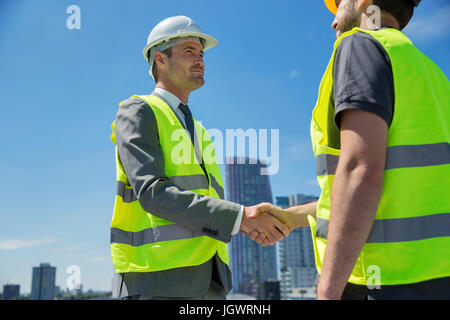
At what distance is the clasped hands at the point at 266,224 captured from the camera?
3.46 meters

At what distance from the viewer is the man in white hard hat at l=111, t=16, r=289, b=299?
3.09 metres

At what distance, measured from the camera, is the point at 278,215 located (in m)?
3.78

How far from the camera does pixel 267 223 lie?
144 inches

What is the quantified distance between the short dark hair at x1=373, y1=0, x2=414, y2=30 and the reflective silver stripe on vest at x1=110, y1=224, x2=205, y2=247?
2.08m

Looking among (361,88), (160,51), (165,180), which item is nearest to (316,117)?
(361,88)

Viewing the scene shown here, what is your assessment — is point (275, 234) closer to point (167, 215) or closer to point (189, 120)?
point (167, 215)

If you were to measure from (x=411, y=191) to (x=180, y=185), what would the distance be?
1955 millimetres

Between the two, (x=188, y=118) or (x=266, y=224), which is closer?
(x=266, y=224)

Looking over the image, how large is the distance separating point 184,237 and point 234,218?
436 mm

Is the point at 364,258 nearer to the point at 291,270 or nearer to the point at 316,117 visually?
the point at 316,117

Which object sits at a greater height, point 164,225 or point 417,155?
point 417,155

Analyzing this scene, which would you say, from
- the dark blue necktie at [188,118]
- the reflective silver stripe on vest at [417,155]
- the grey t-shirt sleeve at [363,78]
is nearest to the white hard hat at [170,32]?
the dark blue necktie at [188,118]

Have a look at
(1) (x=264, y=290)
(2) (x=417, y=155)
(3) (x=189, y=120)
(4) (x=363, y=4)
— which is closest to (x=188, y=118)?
(3) (x=189, y=120)

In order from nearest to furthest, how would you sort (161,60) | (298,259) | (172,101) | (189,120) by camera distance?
(172,101)
(189,120)
(161,60)
(298,259)
